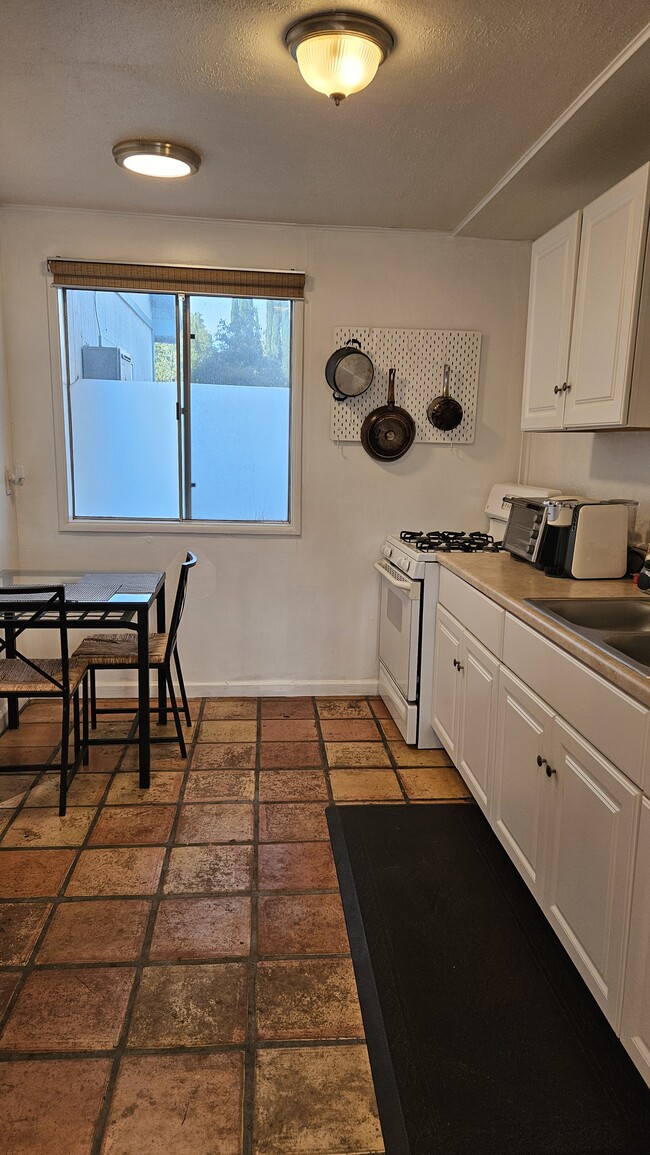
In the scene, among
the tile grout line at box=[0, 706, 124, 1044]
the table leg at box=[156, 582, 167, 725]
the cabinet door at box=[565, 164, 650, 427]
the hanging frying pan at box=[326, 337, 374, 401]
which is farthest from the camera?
the hanging frying pan at box=[326, 337, 374, 401]

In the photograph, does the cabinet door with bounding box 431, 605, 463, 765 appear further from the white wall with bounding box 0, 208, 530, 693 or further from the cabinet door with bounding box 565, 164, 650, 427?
the cabinet door with bounding box 565, 164, 650, 427

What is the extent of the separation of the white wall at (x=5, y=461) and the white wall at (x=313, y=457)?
0.15 ft

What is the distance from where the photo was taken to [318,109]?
7.43 feet

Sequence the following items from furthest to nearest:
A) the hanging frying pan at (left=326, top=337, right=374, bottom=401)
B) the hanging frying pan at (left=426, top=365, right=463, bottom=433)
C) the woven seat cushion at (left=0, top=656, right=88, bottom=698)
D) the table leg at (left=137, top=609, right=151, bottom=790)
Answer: the hanging frying pan at (left=426, top=365, right=463, bottom=433) → the hanging frying pan at (left=326, top=337, right=374, bottom=401) → the table leg at (left=137, top=609, right=151, bottom=790) → the woven seat cushion at (left=0, top=656, right=88, bottom=698)

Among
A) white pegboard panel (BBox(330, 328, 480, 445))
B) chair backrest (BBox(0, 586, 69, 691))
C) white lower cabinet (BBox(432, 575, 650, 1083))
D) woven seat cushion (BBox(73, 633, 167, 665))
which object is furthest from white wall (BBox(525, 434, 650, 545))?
chair backrest (BBox(0, 586, 69, 691))

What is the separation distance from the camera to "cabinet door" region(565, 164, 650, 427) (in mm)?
2062

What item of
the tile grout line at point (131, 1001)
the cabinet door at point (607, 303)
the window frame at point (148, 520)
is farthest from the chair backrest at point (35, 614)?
the cabinet door at point (607, 303)

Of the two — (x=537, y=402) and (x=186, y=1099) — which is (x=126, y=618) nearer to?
(x=186, y=1099)

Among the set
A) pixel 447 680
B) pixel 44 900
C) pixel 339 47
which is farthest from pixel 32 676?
pixel 339 47

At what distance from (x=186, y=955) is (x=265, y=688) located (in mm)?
1989

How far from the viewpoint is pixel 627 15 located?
1.73 m

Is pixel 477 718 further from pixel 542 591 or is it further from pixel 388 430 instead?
pixel 388 430

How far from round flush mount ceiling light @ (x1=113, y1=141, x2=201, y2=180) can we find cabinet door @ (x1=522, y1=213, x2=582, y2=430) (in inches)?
54.1

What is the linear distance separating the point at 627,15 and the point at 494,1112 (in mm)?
2526
